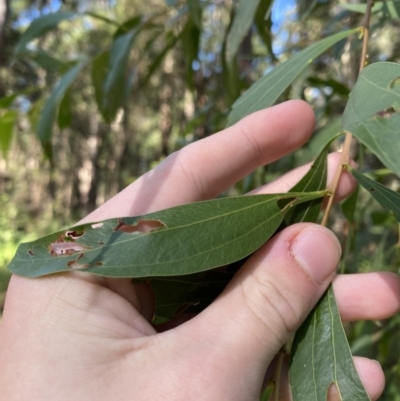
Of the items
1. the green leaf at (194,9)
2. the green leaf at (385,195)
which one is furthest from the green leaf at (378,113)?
the green leaf at (194,9)

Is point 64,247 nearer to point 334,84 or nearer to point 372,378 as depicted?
point 372,378

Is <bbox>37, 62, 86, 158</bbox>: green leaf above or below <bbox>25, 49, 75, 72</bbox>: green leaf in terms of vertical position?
below

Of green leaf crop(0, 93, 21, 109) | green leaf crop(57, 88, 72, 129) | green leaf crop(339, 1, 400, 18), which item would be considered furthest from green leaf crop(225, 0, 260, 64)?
green leaf crop(0, 93, 21, 109)

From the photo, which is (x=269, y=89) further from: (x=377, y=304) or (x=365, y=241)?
(x=365, y=241)

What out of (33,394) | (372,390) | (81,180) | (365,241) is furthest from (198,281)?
(81,180)

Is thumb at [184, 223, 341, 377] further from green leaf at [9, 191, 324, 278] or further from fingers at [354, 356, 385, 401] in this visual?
fingers at [354, 356, 385, 401]

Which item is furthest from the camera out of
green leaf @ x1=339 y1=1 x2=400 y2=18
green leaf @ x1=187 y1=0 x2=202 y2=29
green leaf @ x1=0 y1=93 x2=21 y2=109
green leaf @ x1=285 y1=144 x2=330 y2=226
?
green leaf @ x1=0 y1=93 x2=21 y2=109

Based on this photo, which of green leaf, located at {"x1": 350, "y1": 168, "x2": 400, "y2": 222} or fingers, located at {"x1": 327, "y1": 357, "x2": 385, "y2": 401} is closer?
green leaf, located at {"x1": 350, "y1": 168, "x2": 400, "y2": 222}

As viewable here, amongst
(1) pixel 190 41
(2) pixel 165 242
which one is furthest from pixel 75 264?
(1) pixel 190 41
